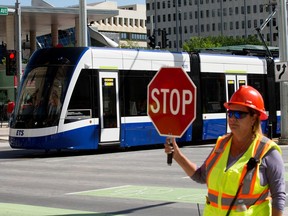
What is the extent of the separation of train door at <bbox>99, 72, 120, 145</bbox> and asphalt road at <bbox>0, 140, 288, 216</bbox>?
59cm

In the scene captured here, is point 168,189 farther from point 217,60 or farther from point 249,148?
point 217,60

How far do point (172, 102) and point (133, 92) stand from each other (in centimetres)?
1590

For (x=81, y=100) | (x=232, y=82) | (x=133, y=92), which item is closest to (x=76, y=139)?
(x=81, y=100)

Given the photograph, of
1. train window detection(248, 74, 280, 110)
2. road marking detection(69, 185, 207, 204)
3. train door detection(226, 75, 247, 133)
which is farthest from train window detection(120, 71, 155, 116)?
road marking detection(69, 185, 207, 204)

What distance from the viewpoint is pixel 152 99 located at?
537cm

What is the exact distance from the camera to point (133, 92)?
2111cm

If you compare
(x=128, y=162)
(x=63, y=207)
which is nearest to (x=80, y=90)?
(x=128, y=162)

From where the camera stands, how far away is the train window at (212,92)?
2325 centimetres

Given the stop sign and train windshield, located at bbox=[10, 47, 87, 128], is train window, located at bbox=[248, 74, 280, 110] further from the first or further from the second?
the stop sign

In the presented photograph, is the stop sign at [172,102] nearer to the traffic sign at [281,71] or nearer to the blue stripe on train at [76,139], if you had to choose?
the blue stripe on train at [76,139]

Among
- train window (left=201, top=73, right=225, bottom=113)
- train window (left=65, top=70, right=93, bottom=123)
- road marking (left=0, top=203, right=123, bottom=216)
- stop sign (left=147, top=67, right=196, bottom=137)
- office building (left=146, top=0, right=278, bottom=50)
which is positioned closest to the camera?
stop sign (left=147, top=67, right=196, bottom=137)

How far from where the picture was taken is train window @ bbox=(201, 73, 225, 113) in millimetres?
23250

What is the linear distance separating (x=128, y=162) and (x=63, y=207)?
770 centimetres

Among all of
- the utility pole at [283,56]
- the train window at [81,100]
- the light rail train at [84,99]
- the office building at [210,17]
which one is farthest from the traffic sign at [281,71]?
the office building at [210,17]
